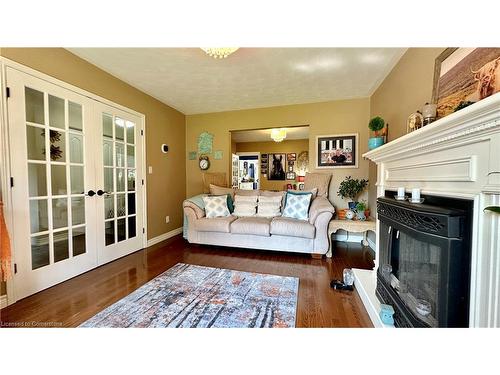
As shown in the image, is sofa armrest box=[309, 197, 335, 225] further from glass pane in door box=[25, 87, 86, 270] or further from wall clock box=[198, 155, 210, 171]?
glass pane in door box=[25, 87, 86, 270]

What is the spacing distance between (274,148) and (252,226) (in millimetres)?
4360

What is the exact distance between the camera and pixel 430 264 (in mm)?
1066

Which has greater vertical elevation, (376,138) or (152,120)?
(152,120)

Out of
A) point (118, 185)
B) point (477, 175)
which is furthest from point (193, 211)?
point (477, 175)

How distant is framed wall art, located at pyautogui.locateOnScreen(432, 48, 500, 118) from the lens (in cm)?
101

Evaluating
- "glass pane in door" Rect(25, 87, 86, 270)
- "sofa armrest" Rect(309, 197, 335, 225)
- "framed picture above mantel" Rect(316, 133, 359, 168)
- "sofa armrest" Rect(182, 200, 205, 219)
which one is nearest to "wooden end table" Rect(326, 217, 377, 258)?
"sofa armrest" Rect(309, 197, 335, 225)

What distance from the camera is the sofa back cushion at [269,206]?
128 inches

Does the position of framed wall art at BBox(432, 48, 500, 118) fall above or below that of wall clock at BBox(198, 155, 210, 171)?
above

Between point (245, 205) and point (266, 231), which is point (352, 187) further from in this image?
point (245, 205)

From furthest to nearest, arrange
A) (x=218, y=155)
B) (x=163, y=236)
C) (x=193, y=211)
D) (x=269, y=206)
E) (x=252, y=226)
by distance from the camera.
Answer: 1. (x=218, y=155)
2. (x=163, y=236)
3. (x=269, y=206)
4. (x=193, y=211)
5. (x=252, y=226)

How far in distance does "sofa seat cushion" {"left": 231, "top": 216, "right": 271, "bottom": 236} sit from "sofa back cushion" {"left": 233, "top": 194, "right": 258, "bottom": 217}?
0.31 meters

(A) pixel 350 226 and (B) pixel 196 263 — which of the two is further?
(A) pixel 350 226

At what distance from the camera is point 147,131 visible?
126 inches
